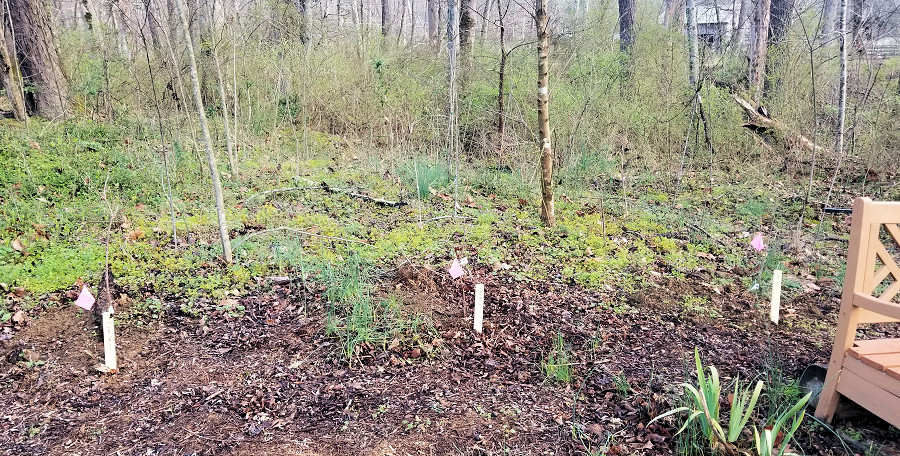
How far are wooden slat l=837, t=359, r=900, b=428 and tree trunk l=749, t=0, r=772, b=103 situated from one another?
7669 millimetres

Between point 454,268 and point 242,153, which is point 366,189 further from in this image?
point 454,268

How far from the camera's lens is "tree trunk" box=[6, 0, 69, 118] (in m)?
7.36

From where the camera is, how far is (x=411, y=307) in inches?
147

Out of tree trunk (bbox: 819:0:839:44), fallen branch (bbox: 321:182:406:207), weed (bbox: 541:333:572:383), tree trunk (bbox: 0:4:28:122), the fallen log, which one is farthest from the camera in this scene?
the fallen log

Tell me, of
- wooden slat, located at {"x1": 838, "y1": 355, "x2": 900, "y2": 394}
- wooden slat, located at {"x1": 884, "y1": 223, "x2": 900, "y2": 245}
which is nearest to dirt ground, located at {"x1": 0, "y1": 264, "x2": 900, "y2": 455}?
wooden slat, located at {"x1": 838, "y1": 355, "x2": 900, "y2": 394}

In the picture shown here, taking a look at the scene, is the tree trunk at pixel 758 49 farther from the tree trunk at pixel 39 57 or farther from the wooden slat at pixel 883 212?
the tree trunk at pixel 39 57

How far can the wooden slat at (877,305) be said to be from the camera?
7.23 ft

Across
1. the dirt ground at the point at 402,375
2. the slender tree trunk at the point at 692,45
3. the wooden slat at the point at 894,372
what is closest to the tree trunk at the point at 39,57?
the dirt ground at the point at 402,375

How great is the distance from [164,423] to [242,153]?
237 inches

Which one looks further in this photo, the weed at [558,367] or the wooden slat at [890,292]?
the weed at [558,367]

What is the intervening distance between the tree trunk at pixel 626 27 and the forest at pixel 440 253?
175 millimetres

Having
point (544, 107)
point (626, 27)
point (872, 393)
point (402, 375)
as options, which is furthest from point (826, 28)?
point (402, 375)

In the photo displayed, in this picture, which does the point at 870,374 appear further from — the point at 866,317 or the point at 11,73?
the point at 11,73

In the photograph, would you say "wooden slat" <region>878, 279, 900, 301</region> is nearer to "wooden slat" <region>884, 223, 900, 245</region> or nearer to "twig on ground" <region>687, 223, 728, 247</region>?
"wooden slat" <region>884, 223, 900, 245</region>
